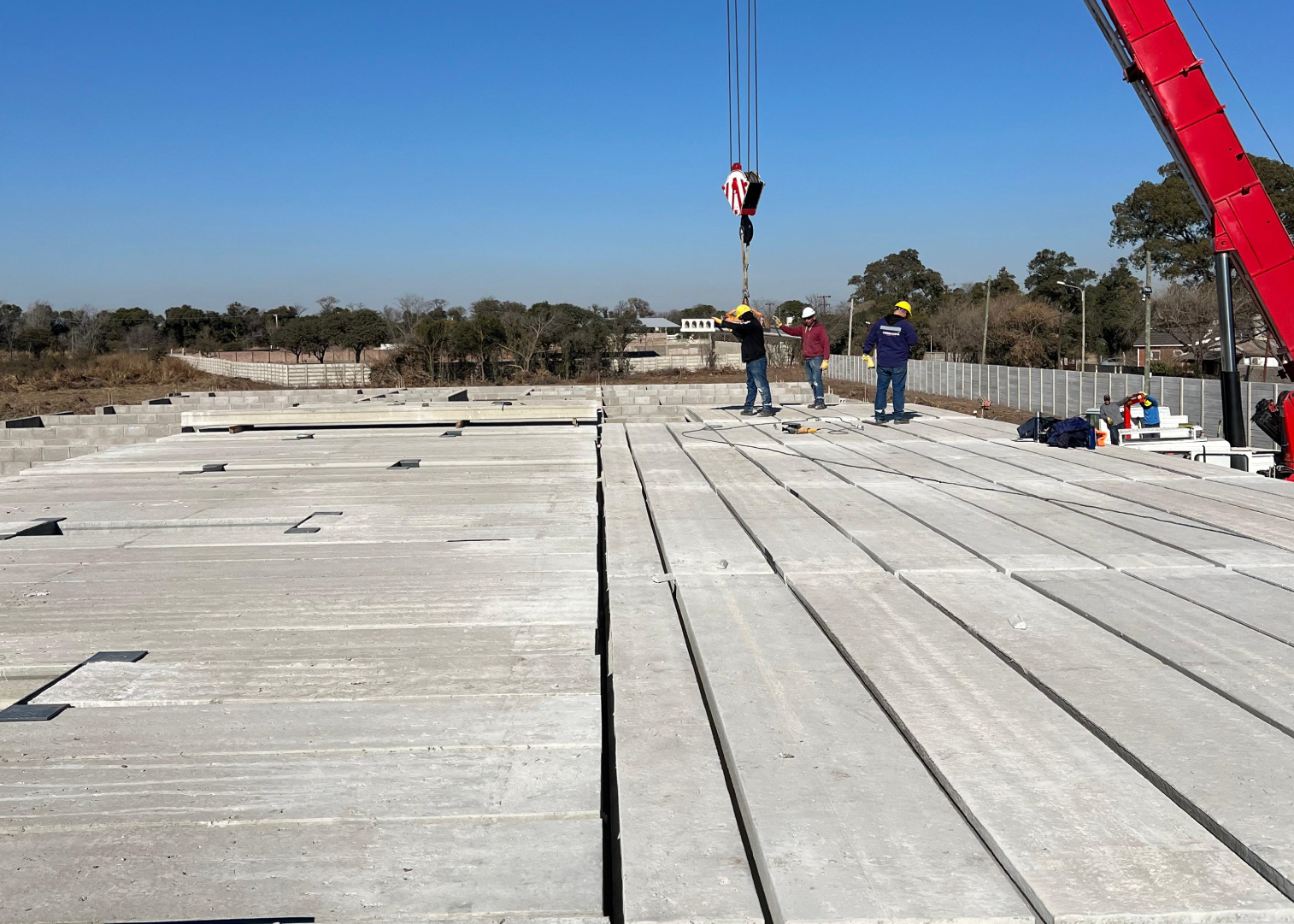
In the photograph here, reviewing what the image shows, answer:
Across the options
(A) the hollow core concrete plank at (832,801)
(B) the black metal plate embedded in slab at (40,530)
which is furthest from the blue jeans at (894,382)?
(A) the hollow core concrete plank at (832,801)

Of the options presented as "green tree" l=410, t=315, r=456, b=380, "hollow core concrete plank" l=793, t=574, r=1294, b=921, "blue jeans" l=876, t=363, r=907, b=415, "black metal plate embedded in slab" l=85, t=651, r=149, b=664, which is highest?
"green tree" l=410, t=315, r=456, b=380

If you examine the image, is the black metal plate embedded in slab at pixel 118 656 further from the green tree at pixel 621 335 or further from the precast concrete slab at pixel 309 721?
the green tree at pixel 621 335

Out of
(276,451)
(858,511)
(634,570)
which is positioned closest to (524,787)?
(634,570)

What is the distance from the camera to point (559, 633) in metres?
3.35

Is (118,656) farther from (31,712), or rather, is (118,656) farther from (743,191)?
(743,191)

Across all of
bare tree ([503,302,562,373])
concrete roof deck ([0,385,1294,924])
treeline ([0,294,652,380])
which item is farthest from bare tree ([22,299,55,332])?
concrete roof deck ([0,385,1294,924])

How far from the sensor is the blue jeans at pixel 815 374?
1292cm

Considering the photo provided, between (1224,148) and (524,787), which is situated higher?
(1224,148)

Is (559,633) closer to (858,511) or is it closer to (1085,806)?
(1085,806)

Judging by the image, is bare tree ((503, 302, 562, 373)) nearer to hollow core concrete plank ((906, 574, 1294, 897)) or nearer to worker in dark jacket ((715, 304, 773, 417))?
worker in dark jacket ((715, 304, 773, 417))

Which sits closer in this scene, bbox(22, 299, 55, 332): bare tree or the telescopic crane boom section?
the telescopic crane boom section

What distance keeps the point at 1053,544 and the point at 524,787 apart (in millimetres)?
3121

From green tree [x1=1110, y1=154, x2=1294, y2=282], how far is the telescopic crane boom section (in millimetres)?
39966

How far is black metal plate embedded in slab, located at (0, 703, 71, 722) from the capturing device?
2.61 metres
